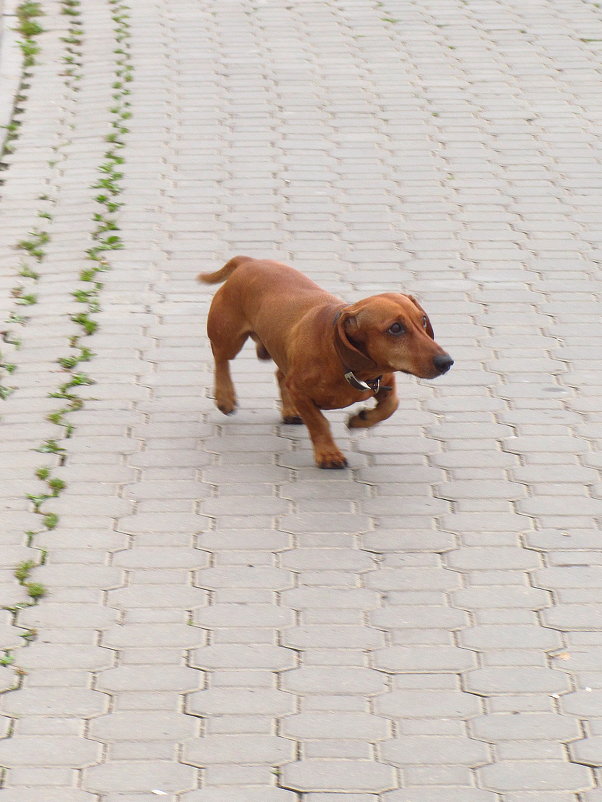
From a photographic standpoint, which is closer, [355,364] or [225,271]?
[355,364]

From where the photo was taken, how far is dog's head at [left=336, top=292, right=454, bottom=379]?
182 inches

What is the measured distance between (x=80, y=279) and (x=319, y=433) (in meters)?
2.41

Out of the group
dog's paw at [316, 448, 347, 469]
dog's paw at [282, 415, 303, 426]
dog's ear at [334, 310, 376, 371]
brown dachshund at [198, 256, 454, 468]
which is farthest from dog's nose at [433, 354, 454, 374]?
dog's paw at [282, 415, 303, 426]

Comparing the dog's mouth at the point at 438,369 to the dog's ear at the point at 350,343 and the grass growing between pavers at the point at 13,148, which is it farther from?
the grass growing between pavers at the point at 13,148

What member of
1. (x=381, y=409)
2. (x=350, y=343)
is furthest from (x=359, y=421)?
(x=350, y=343)

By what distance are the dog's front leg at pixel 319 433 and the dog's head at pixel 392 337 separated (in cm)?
40

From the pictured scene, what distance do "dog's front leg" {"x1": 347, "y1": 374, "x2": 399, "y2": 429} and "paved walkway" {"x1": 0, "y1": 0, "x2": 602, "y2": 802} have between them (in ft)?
0.59

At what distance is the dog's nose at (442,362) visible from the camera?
4.59m

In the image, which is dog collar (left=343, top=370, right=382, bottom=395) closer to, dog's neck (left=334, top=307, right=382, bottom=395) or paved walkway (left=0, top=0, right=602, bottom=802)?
dog's neck (left=334, top=307, right=382, bottom=395)

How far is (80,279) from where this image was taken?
696 centimetres

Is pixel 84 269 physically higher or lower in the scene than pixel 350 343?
lower

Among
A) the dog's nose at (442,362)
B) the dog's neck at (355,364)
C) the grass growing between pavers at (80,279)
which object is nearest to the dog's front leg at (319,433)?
the dog's neck at (355,364)

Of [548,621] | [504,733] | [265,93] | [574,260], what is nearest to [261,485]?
[548,621]

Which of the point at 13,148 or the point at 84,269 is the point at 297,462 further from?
the point at 13,148
